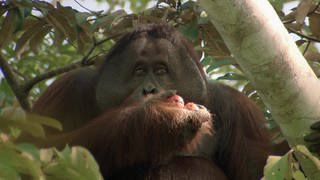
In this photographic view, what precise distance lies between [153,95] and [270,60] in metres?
1.24

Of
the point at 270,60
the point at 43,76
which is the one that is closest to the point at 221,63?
the point at 43,76

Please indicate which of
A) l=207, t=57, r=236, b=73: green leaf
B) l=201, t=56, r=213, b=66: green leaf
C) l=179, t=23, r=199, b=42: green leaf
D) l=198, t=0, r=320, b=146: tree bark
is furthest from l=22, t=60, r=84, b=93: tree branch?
l=198, t=0, r=320, b=146: tree bark

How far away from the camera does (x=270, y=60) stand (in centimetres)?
335

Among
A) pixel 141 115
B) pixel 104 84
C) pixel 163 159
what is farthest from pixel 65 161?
pixel 104 84

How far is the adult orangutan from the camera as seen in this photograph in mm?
4660

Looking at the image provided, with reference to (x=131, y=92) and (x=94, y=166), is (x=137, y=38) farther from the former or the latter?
Result: (x=94, y=166)

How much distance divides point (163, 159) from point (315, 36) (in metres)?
1.46

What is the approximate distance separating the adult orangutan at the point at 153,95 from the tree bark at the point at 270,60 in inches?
44.9

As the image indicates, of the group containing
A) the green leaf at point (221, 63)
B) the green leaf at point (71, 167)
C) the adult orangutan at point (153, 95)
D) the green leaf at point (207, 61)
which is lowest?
the adult orangutan at point (153, 95)

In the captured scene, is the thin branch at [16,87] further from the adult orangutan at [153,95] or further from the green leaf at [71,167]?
the green leaf at [71,167]

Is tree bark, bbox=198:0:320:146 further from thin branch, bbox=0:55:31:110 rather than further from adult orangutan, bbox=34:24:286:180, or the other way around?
thin branch, bbox=0:55:31:110

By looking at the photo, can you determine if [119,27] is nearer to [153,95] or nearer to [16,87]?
[16,87]

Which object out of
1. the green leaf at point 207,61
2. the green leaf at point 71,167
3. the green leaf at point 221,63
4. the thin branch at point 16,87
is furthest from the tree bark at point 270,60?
the thin branch at point 16,87

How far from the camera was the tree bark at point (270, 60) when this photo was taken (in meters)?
3.35
